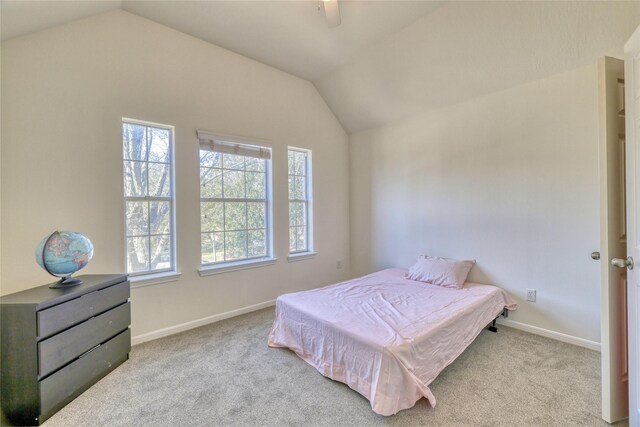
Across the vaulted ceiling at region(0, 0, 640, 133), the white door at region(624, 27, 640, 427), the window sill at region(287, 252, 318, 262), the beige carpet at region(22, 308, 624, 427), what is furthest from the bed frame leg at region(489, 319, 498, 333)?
the vaulted ceiling at region(0, 0, 640, 133)

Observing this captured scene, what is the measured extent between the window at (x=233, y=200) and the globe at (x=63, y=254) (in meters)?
1.15

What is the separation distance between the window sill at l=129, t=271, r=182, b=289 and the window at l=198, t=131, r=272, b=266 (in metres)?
0.34

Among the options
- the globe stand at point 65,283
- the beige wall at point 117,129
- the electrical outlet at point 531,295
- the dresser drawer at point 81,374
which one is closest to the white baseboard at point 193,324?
the beige wall at point 117,129

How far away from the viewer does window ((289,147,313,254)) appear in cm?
393

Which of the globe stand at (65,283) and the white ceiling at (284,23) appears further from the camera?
the white ceiling at (284,23)

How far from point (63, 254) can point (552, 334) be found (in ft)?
13.6

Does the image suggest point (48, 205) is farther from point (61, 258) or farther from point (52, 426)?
point (52, 426)

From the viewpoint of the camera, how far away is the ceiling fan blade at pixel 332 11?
1857 mm

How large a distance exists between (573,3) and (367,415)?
3325mm

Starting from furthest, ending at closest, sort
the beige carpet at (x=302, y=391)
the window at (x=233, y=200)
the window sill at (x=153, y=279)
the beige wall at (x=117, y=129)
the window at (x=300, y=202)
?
the window at (x=300, y=202), the window at (x=233, y=200), the window sill at (x=153, y=279), the beige wall at (x=117, y=129), the beige carpet at (x=302, y=391)

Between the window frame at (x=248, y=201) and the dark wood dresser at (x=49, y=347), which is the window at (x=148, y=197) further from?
the dark wood dresser at (x=49, y=347)

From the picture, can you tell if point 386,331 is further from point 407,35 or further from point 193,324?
point 407,35

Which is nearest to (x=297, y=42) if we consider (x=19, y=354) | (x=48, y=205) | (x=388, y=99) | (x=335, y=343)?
(x=388, y=99)

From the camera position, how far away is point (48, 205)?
2.19 meters
